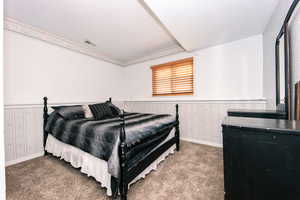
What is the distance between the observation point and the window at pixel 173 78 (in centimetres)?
316

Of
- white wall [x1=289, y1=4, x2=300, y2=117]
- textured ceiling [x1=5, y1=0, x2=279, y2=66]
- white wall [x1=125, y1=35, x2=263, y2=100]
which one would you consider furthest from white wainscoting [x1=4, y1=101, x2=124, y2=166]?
white wall [x1=289, y1=4, x2=300, y2=117]

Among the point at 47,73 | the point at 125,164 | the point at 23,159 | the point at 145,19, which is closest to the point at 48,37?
the point at 47,73

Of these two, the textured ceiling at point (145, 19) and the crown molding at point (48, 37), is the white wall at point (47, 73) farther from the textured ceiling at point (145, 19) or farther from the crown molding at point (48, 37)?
the textured ceiling at point (145, 19)

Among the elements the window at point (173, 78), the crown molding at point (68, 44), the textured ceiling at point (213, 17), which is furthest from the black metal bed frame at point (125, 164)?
the crown molding at point (68, 44)

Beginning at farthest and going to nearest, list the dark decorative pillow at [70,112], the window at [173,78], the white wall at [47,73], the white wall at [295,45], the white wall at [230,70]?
the window at [173,78], the white wall at [230,70], the dark decorative pillow at [70,112], the white wall at [47,73], the white wall at [295,45]

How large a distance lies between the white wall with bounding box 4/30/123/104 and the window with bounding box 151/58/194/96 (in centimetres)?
165

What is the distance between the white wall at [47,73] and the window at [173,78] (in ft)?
5.40

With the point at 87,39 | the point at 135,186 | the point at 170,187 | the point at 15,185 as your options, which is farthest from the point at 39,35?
the point at 170,187

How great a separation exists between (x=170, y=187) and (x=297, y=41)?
→ 2038 millimetres

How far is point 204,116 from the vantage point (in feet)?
9.55

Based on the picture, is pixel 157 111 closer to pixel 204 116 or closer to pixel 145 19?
pixel 204 116

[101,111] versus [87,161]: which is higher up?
[101,111]

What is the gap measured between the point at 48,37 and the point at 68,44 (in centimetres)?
37

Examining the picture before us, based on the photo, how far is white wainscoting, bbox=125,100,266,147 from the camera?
2598 millimetres
